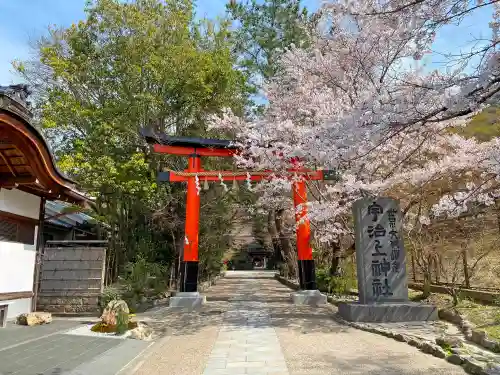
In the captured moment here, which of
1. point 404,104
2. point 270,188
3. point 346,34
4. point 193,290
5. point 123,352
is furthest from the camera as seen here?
point 270,188

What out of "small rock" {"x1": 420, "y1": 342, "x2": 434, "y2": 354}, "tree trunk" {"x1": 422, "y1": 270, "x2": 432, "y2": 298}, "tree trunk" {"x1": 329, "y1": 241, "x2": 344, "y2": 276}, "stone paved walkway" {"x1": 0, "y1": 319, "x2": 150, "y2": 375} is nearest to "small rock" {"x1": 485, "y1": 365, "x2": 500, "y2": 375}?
"small rock" {"x1": 420, "y1": 342, "x2": 434, "y2": 354}

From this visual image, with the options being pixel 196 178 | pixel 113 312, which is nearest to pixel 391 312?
pixel 113 312

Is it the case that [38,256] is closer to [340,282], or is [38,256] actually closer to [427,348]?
[427,348]

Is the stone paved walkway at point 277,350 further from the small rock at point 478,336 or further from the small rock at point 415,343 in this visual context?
the small rock at point 478,336

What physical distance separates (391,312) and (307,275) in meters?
5.18

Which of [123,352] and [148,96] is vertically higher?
[148,96]

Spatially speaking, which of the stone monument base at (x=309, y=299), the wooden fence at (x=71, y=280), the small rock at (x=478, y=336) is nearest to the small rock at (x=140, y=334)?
the wooden fence at (x=71, y=280)

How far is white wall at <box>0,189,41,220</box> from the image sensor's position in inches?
329

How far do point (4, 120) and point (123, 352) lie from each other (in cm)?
431

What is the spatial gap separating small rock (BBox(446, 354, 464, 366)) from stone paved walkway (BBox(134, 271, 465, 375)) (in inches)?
3.9

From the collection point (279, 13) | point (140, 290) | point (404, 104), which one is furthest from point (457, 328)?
point (279, 13)

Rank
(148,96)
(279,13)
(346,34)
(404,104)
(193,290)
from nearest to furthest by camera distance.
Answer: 1. (404,104)
2. (346,34)
3. (193,290)
4. (148,96)
5. (279,13)

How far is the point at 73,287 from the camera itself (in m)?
10.5

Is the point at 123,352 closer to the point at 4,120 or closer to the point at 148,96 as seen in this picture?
the point at 4,120
